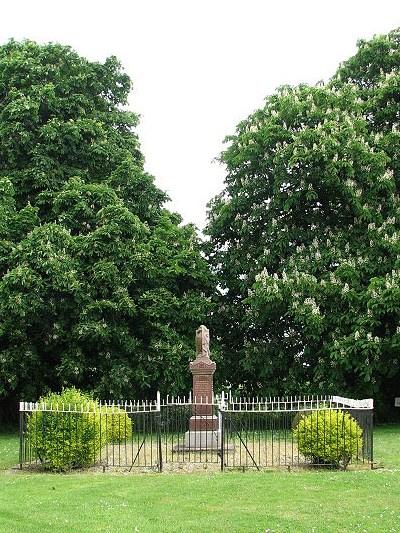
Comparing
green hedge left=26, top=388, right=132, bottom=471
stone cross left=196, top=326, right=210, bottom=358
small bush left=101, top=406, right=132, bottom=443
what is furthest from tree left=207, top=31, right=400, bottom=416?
green hedge left=26, top=388, right=132, bottom=471

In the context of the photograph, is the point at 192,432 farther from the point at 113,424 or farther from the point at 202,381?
the point at 113,424

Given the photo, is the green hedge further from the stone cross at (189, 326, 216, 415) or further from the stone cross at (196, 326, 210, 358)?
the stone cross at (196, 326, 210, 358)

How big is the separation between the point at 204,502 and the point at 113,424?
577 centimetres

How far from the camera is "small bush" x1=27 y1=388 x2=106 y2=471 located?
15070 millimetres

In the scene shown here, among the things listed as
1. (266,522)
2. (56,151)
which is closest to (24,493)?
(266,522)

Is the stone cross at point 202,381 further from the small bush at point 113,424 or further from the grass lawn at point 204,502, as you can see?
the grass lawn at point 204,502

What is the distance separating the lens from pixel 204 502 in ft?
37.5

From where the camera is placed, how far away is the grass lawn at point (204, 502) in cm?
994

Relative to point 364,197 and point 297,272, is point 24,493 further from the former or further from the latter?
point 364,197

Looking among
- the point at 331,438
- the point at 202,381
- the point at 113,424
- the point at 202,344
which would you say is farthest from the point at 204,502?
the point at 202,344

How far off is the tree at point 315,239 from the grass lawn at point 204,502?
824cm

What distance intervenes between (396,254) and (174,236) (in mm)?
7886

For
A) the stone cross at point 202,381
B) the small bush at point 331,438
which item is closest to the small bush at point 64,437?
the stone cross at point 202,381

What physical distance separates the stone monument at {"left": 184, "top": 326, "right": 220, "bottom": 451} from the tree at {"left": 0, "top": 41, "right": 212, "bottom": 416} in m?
4.30
